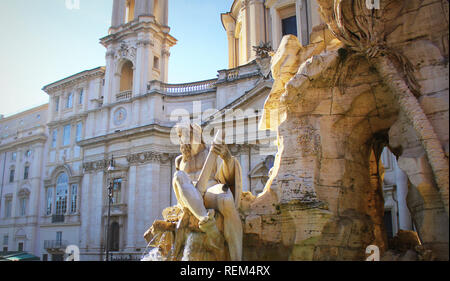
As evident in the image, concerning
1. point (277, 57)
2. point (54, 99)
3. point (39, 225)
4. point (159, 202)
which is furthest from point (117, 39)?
point (277, 57)

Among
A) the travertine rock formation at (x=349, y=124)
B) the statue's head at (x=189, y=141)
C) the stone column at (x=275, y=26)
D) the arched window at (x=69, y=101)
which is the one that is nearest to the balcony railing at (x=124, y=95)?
the arched window at (x=69, y=101)

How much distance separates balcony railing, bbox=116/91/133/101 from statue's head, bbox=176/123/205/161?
86.9 feet

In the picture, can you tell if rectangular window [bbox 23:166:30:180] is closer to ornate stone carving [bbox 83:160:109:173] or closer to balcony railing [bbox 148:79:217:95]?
ornate stone carving [bbox 83:160:109:173]

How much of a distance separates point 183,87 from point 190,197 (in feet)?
85.7

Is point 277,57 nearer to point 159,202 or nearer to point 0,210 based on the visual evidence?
point 159,202

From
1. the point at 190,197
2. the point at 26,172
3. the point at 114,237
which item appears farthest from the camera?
the point at 26,172

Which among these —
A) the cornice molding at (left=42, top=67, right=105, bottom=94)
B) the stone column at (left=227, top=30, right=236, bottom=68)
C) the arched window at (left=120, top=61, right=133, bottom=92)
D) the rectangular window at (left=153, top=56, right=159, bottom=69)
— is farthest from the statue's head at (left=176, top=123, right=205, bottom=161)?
the cornice molding at (left=42, top=67, right=105, bottom=94)

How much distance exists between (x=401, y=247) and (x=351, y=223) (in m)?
1.40

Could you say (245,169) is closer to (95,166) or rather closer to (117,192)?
(117,192)

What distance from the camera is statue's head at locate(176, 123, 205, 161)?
21.0 ft

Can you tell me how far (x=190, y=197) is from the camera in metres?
5.27

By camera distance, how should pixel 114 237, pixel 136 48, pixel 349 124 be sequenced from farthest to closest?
pixel 136 48, pixel 114 237, pixel 349 124

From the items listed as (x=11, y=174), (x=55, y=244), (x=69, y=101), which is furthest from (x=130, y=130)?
(x=11, y=174)

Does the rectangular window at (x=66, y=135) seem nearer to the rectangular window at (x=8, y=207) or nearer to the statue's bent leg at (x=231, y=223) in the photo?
the rectangular window at (x=8, y=207)
